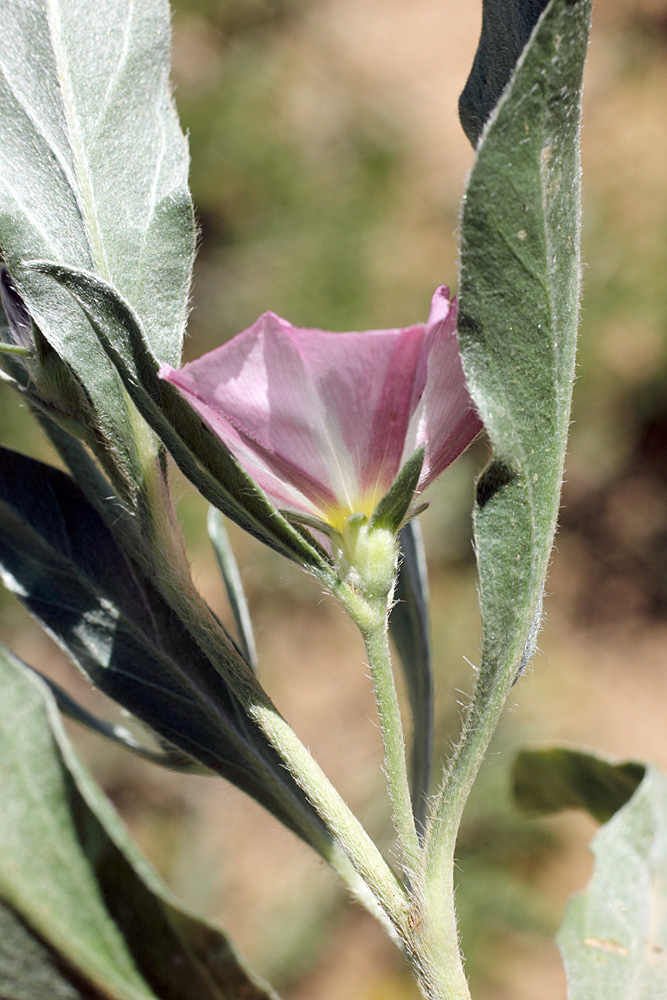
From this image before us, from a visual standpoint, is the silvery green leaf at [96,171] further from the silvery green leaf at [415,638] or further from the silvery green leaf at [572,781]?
the silvery green leaf at [572,781]

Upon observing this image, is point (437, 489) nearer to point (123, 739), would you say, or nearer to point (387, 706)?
point (123, 739)

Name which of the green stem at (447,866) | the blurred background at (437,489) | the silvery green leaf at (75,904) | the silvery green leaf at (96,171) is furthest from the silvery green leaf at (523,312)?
the blurred background at (437,489)

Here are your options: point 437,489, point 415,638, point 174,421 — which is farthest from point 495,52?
point 437,489

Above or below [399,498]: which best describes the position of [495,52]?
above

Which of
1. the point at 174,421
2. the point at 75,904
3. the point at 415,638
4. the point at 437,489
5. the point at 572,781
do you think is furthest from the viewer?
the point at 437,489

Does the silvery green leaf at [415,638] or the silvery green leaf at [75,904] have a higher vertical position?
the silvery green leaf at [415,638]

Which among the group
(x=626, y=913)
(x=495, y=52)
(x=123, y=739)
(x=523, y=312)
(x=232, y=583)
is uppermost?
(x=495, y=52)
